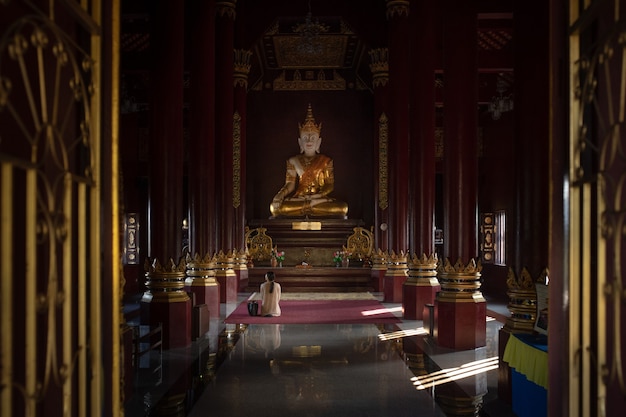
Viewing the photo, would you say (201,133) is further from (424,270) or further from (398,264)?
(398,264)

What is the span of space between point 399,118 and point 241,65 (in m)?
4.77

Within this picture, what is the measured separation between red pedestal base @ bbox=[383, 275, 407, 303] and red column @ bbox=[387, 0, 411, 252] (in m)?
0.61

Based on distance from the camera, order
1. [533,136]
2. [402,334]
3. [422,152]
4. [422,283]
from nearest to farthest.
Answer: [533,136] < [402,334] < [422,152] < [422,283]

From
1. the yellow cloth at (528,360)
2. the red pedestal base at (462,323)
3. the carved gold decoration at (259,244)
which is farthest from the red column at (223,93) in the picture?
the yellow cloth at (528,360)

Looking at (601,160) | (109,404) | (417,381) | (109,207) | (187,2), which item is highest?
(187,2)

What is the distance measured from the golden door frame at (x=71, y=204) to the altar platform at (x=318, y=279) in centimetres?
1389

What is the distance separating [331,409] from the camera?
520cm

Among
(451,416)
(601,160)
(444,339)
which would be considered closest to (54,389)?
A: (601,160)

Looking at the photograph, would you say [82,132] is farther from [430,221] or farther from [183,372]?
[430,221]

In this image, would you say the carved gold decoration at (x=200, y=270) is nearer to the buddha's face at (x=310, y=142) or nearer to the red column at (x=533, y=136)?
the red column at (x=533, y=136)

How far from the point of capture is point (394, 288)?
13539mm

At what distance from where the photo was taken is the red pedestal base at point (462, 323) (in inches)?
310

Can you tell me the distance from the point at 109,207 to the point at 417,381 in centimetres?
440

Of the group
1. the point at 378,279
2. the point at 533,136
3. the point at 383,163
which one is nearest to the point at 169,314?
the point at 533,136
